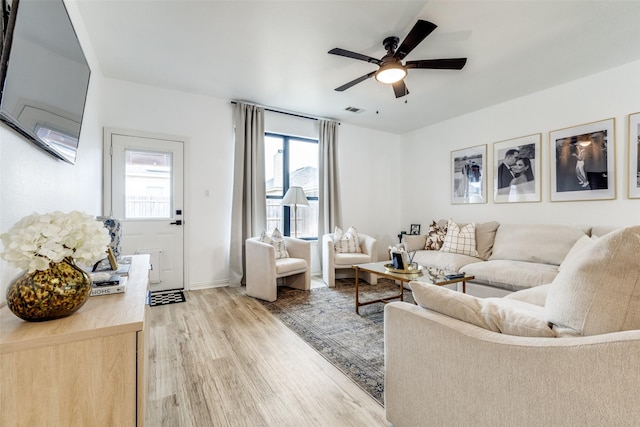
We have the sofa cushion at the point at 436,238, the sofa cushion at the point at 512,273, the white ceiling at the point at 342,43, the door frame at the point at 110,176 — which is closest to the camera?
the white ceiling at the point at 342,43

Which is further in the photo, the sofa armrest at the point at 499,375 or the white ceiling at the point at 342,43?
the white ceiling at the point at 342,43

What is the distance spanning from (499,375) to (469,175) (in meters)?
4.16

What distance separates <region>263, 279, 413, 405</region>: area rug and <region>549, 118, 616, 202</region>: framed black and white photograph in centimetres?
234

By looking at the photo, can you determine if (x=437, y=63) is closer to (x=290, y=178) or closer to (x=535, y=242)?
(x=535, y=242)

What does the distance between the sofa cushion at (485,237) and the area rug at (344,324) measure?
46.8 inches

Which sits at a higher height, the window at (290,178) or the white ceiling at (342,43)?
the white ceiling at (342,43)

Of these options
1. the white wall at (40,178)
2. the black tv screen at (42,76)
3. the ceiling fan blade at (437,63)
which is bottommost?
the white wall at (40,178)

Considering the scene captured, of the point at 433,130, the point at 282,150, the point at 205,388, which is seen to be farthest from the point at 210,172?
the point at 433,130

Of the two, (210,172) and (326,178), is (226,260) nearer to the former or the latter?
(210,172)

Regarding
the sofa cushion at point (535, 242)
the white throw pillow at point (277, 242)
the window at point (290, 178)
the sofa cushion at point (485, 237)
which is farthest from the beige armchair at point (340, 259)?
the sofa cushion at point (535, 242)

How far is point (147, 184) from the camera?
12.1 feet

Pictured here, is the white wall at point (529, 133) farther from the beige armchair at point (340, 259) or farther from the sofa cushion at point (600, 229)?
the beige armchair at point (340, 259)

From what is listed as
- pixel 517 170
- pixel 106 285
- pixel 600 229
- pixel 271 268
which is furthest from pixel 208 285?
pixel 600 229

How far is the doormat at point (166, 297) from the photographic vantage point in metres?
3.33
